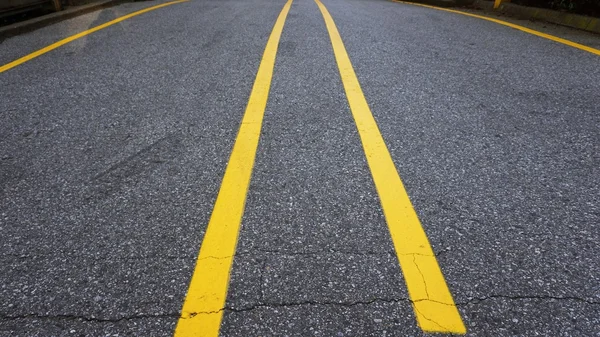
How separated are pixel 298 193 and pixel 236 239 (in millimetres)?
482

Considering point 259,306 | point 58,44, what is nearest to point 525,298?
point 259,306

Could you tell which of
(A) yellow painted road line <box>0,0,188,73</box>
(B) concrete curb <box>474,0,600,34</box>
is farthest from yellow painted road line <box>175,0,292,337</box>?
(B) concrete curb <box>474,0,600,34</box>

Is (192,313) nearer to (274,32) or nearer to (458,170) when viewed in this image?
(458,170)

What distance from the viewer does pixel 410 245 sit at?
1817 millimetres

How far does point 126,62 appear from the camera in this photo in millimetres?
4348

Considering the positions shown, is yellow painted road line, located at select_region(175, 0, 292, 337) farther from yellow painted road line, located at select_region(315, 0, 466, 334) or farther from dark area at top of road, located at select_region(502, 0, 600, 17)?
dark area at top of road, located at select_region(502, 0, 600, 17)

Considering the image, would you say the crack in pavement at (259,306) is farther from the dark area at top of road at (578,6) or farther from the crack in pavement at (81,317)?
the dark area at top of road at (578,6)

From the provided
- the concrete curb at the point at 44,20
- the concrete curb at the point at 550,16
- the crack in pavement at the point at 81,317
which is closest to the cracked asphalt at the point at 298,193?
the crack in pavement at the point at 81,317

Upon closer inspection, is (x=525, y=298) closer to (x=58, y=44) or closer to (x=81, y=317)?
(x=81, y=317)

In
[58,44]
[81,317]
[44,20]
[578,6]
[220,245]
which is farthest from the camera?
[578,6]

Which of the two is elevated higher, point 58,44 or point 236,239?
point 58,44

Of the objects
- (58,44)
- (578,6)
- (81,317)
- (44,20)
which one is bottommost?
(81,317)

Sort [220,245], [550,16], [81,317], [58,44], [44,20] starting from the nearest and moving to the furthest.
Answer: [81,317], [220,245], [58,44], [44,20], [550,16]

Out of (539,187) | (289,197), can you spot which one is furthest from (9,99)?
(539,187)
